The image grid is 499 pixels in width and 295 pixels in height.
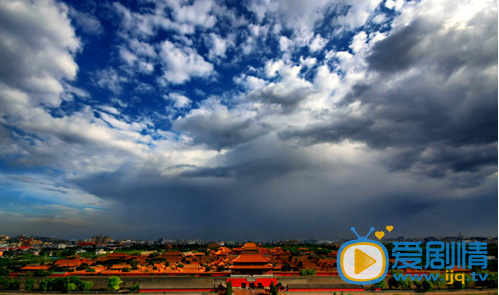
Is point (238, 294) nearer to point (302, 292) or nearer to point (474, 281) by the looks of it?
point (302, 292)

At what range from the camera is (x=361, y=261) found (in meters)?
46.9

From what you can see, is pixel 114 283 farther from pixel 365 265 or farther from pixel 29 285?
pixel 365 265

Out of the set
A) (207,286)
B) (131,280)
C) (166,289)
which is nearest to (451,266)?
(207,286)

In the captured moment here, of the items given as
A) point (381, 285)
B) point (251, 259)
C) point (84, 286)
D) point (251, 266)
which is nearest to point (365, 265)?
point (381, 285)

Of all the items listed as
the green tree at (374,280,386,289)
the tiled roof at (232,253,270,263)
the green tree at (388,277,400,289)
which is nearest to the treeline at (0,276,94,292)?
the tiled roof at (232,253,270,263)

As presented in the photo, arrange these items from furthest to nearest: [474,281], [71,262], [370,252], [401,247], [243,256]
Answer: [71,262] → [370,252] → [243,256] → [474,281] → [401,247]

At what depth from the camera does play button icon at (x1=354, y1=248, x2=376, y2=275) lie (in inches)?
1641

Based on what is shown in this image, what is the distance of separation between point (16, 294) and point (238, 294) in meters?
24.9

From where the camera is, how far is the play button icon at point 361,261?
1641 inches

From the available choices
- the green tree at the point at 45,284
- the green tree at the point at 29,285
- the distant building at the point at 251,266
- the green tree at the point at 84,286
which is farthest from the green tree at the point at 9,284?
the distant building at the point at 251,266

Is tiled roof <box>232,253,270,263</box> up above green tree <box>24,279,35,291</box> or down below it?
above

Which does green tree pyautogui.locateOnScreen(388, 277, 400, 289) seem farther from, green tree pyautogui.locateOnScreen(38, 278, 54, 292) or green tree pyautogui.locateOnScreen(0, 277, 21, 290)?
green tree pyautogui.locateOnScreen(0, 277, 21, 290)

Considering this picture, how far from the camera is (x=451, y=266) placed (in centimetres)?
3881

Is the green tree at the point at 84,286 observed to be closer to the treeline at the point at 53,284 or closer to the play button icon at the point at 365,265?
the treeline at the point at 53,284
